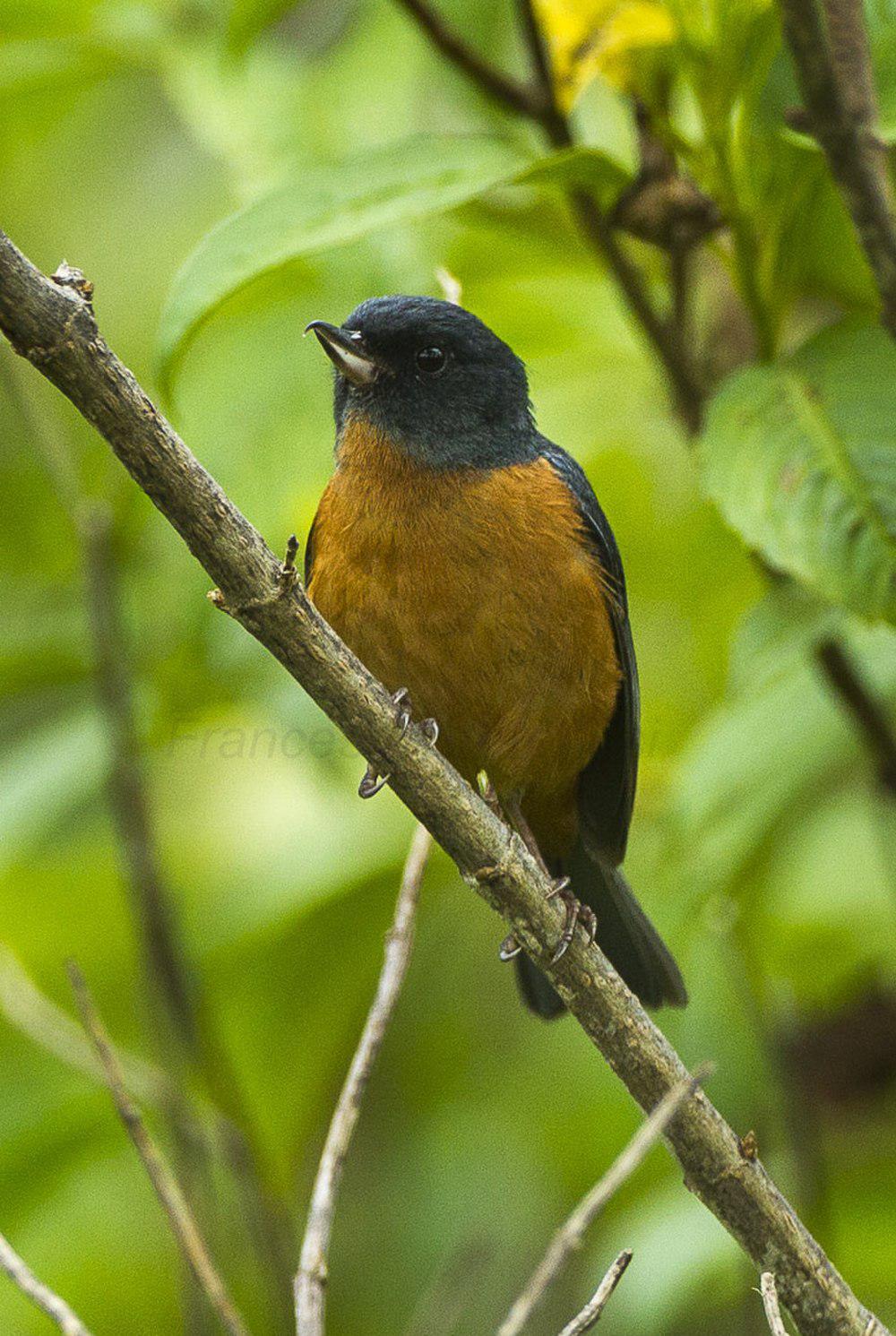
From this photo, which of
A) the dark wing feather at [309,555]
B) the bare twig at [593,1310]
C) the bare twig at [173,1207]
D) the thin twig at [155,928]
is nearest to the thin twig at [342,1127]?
the bare twig at [173,1207]

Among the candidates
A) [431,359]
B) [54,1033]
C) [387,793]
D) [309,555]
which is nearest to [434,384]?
[431,359]

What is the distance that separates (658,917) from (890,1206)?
1.12 m

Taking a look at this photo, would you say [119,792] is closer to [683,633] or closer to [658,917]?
[658,917]

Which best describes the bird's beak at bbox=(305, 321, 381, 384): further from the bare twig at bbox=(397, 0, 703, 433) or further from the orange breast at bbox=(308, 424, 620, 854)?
the bare twig at bbox=(397, 0, 703, 433)

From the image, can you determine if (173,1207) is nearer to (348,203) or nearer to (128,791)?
(128,791)

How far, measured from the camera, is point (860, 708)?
A: 13.0ft

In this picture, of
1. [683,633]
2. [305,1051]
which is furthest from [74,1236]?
[683,633]

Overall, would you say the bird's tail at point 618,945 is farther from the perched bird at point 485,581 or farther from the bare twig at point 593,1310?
the bare twig at point 593,1310

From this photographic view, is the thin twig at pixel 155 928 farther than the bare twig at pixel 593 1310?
Yes

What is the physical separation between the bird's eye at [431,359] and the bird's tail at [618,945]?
133cm

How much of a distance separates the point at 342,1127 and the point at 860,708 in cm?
181

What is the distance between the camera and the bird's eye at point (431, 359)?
4.06 metres

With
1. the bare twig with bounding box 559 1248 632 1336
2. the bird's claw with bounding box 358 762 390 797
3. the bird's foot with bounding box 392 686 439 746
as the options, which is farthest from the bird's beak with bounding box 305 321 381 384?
the bare twig with bounding box 559 1248 632 1336

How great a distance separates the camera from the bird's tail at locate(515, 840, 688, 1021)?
4.06 m
